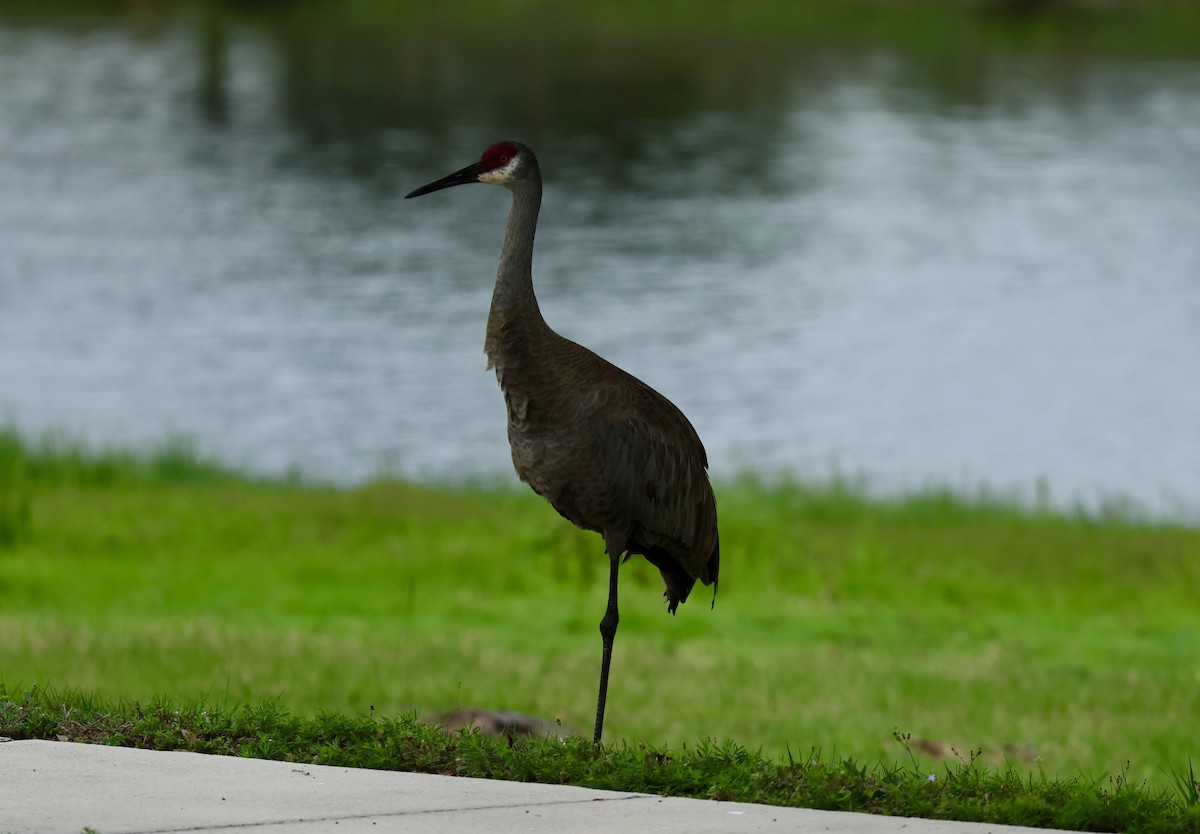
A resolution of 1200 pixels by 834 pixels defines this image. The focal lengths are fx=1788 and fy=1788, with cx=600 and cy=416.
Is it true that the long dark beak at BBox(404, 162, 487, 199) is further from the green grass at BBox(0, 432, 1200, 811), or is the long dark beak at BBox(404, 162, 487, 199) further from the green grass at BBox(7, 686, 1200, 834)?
the green grass at BBox(0, 432, 1200, 811)

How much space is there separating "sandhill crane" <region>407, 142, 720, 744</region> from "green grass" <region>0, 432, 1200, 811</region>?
1610 mm

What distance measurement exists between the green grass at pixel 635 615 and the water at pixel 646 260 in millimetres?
3270

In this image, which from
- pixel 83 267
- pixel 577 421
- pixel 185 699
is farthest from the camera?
pixel 83 267


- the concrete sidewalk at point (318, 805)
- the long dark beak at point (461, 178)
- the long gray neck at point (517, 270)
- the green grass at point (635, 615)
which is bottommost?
the green grass at point (635, 615)

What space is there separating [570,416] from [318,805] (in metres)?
1.86

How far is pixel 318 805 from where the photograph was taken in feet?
17.8

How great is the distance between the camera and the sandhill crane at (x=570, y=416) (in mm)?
6680

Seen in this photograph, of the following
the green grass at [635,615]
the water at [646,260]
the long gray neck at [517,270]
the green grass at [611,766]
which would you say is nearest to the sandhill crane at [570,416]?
the long gray neck at [517,270]

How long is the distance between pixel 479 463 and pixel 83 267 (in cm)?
1412

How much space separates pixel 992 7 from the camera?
66.9m

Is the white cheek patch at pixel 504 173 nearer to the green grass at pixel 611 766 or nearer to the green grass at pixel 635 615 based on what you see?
the green grass at pixel 611 766

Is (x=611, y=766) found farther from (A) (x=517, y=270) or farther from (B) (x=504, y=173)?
(B) (x=504, y=173)

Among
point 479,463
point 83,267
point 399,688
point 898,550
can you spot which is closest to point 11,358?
point 83,267

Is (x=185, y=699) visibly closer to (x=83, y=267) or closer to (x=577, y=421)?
(x=577, y=421)
